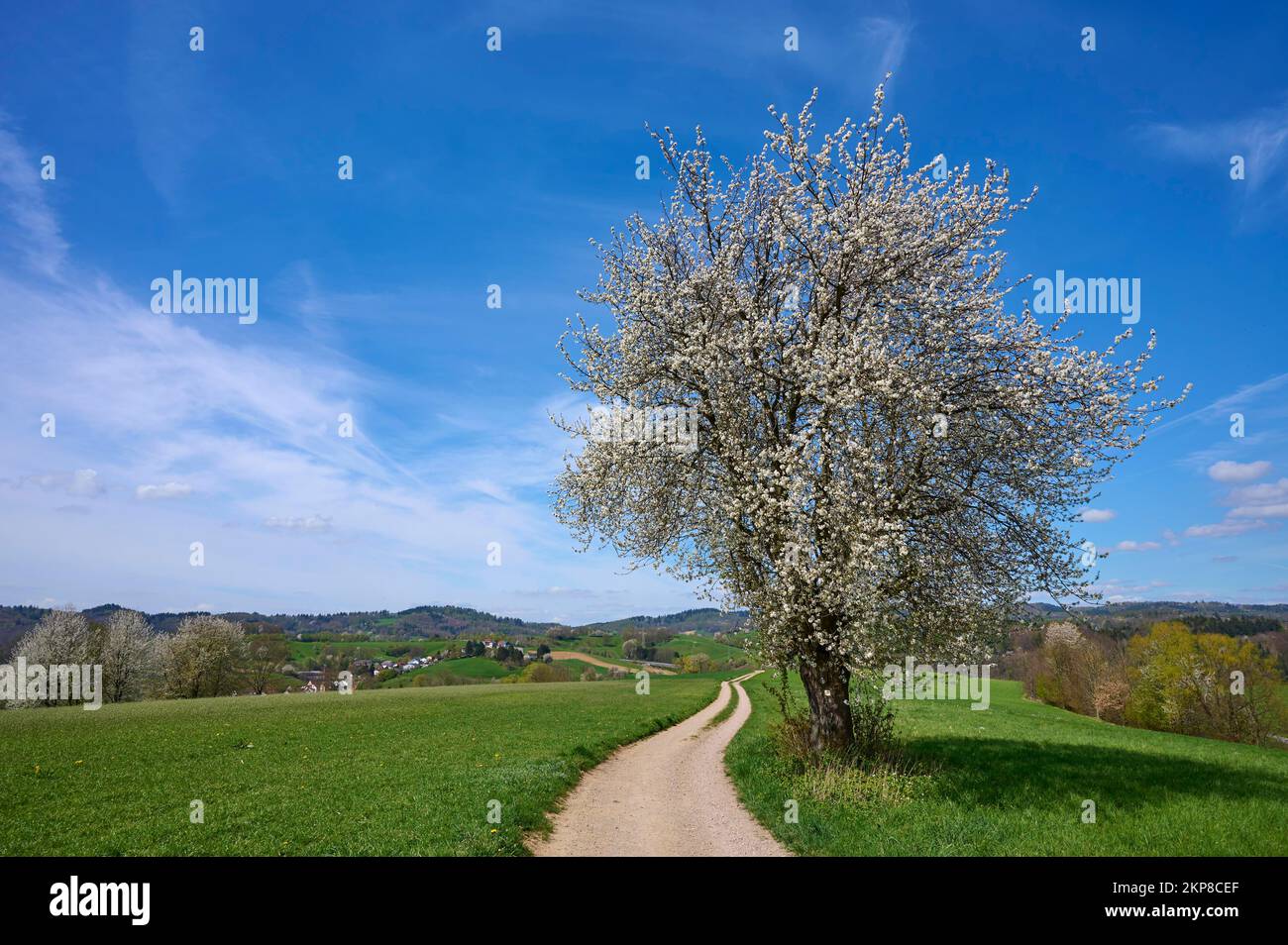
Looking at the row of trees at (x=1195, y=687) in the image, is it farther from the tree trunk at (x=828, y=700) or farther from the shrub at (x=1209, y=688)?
the tree trunk at (x=828, y=700)

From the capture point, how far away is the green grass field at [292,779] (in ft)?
43.1

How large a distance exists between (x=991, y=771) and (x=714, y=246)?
58.6 feet

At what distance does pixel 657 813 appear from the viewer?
15.6m

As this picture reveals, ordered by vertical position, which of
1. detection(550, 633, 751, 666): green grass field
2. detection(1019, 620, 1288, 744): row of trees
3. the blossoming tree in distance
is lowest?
detection(550, 633, 751, 666): green grass field

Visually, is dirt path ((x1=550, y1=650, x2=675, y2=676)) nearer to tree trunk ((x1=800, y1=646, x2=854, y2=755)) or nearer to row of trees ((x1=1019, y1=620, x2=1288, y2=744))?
row of trees ((x1=1019, y1=620, x2=1288, y2=744))

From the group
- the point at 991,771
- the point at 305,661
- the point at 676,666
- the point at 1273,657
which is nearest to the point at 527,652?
the point at 676,666

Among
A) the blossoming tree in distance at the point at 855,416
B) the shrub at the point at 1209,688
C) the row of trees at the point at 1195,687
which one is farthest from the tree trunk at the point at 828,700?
the shrub at the point at 1209,688

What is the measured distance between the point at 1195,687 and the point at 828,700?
64.5 m

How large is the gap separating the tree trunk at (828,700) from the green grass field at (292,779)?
7.24m

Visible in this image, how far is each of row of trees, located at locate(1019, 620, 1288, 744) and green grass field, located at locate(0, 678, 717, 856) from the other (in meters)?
50.5

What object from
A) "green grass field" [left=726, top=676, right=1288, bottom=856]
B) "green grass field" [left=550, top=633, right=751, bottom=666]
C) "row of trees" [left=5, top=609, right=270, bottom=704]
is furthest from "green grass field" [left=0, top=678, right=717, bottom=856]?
"green grass field" [left=550, top=633, right=751, bottom=666]

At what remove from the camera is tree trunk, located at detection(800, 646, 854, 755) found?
58.9ft
